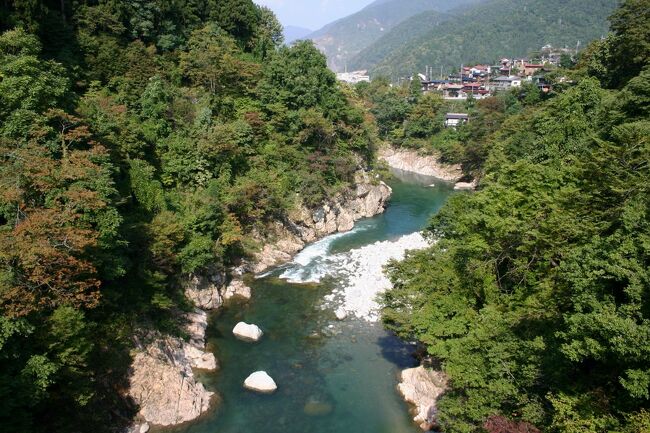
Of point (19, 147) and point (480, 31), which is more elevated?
point (480, 31)

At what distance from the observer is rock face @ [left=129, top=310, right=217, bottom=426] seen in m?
14.2

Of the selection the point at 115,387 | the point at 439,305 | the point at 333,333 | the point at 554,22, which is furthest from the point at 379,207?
the point at 554,22

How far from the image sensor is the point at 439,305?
1473cm

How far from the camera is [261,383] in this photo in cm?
1570

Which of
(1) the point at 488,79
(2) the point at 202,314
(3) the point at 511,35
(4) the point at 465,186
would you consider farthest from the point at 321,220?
(3) the point at 511,35

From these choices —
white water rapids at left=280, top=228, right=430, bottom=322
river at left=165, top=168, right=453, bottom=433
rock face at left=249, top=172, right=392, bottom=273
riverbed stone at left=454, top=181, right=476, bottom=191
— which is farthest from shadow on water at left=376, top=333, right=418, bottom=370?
riverbed stone at left=454, top=181, right=476, bottom=191

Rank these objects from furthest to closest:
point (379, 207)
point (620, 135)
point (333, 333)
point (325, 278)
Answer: point (379, 207) < point (325, 278) < point (333, 333) < point (620, 135)

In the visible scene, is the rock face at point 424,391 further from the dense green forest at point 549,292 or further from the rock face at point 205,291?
the rock face at point 205,291

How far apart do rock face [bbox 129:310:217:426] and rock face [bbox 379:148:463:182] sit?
40.1 m

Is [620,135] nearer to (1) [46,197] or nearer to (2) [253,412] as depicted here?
(2) [253,412]

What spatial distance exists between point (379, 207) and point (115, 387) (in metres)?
27.2

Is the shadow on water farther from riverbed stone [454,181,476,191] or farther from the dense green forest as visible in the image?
riverbed stone [454,181,476,191]

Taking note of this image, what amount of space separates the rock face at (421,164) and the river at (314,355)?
25640 millimetres

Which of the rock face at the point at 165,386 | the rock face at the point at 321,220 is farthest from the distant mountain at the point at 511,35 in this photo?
the rock face at the point at 165,386
